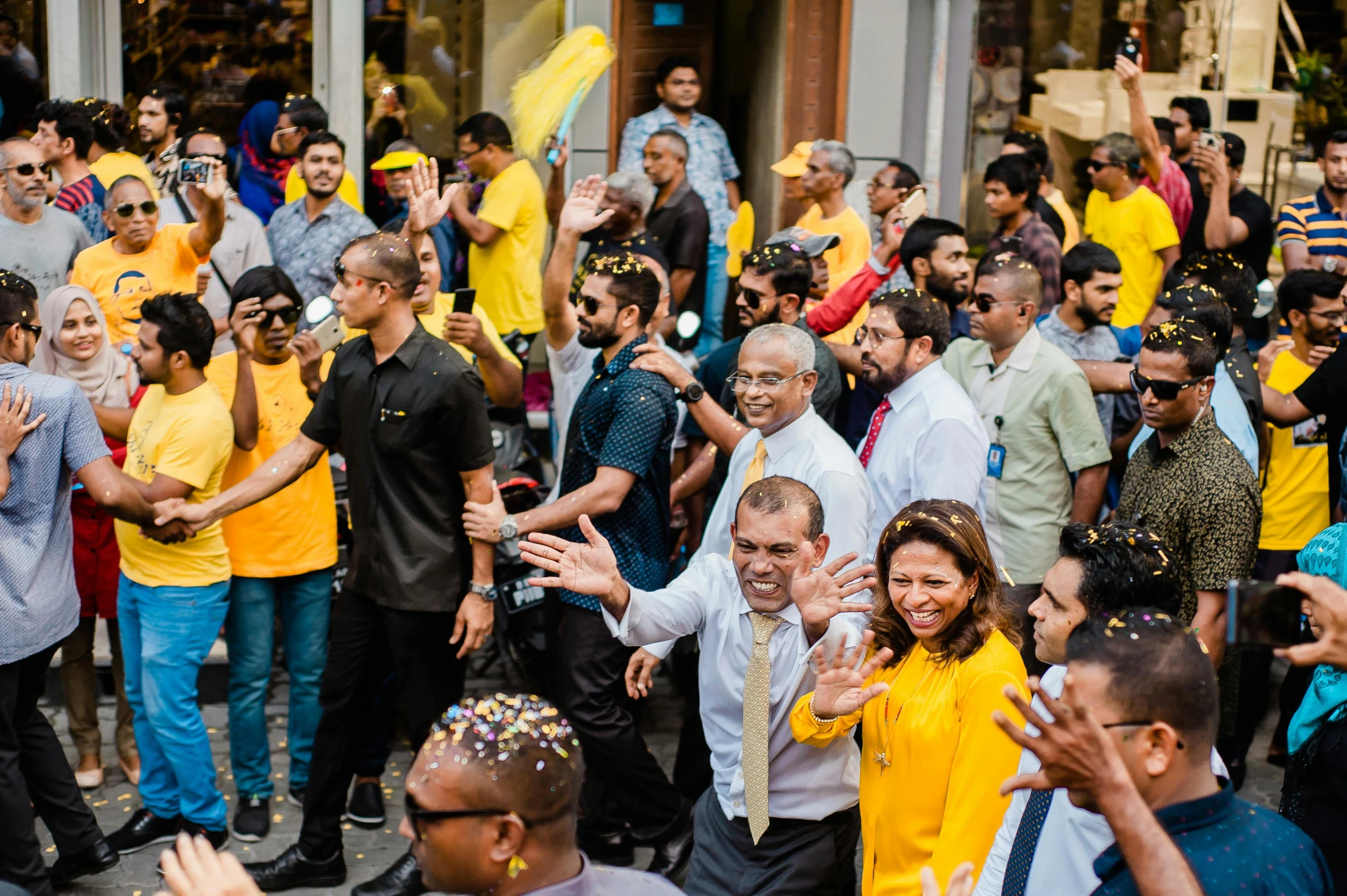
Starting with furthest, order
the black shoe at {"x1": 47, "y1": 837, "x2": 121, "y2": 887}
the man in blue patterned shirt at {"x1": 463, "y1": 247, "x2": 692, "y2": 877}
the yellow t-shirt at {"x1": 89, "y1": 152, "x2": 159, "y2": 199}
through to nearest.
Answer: the yellow t-shirt at {"x1": 89, "y1": 152, "x2": 159, "y2": 199} → the man in blue patterned shirt at {"x1": 463, "y1": 247, "x2": 692, "y2": 877} → the black shoe at {"x1": 47, "y1": 837, "x2": 121, "y2": 887}

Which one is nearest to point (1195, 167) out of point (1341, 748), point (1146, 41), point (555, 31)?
point (1146, 41)

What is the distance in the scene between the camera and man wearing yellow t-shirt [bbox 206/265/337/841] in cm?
588

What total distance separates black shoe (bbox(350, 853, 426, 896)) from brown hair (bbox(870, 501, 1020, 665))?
8.11 feet

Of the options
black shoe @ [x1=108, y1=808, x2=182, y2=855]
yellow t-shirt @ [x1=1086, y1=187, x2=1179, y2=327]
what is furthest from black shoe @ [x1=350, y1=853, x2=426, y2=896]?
yellow t-shirt @ [x1=1086, y1=187, x2=1179, y2=327]

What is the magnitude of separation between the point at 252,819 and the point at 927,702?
3.35 m

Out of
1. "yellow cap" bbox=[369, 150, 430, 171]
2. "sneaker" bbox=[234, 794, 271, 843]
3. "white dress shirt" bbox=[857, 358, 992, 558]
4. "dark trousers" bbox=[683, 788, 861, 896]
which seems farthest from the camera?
"yellow cap" bbox=[369, 150, 430, 171]


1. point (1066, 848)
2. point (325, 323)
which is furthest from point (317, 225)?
point (1066, 848)

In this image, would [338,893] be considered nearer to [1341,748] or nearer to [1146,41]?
[1341,748]

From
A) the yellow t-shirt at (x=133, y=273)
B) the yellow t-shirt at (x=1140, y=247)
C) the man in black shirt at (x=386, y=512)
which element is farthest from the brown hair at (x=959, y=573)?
the yellow t-shirt at (x=1140, y=247)

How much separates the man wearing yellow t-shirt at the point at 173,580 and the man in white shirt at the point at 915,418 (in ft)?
8.27

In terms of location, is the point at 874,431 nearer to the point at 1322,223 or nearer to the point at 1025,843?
the point at 1025,843

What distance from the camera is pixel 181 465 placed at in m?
5.50

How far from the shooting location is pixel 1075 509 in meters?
5.94

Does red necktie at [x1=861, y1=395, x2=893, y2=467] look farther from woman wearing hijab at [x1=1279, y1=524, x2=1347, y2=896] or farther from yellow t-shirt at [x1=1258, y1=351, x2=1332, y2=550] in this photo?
yellow t-shirt at [x1=1258, y1=351, x2=1332, y2=550]
